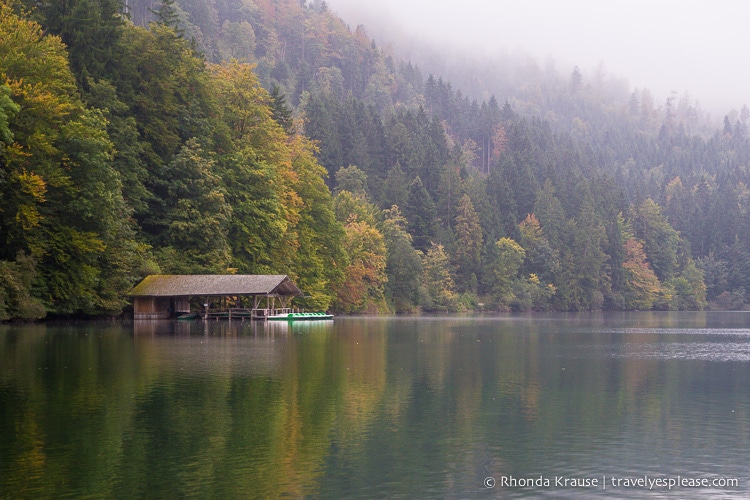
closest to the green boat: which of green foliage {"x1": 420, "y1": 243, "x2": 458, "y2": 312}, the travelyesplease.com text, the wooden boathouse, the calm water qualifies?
the wooden boathouse

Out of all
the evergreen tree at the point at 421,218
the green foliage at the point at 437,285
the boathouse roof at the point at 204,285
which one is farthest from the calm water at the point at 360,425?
the evergreen tree at the point at 421,218

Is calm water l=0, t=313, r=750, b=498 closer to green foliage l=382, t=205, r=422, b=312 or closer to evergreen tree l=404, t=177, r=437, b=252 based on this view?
green foliage l=382, t=205, r=422, b=312

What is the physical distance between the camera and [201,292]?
2881 inches

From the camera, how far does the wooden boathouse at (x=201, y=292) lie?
238ft

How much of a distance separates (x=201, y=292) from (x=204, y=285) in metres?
0.70

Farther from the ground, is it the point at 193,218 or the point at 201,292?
the point at 193,218

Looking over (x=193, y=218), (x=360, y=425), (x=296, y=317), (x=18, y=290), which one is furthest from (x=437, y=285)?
(x=360, y=425)

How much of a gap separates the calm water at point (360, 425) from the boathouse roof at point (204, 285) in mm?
31014

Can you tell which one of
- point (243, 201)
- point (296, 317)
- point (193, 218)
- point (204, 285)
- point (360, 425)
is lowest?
point (360, 425)

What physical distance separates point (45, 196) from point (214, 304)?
2830 centimetres

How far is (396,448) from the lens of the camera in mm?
19219

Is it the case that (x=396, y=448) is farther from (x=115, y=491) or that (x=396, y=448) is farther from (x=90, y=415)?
(x=90, y=415)

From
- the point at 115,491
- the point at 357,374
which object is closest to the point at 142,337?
the point at 357,374

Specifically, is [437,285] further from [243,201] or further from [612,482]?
[612,482]
